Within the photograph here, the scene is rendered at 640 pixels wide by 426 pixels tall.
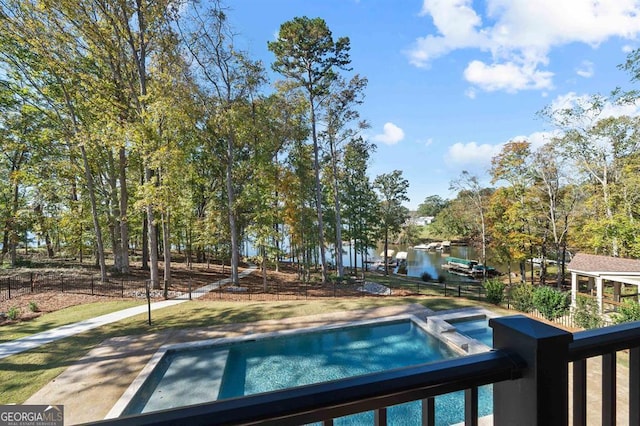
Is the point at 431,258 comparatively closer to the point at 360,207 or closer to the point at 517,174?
the point at 360,207

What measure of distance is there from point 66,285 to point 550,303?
18.3 meters

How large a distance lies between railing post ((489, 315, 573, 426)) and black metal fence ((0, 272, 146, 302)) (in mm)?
13426

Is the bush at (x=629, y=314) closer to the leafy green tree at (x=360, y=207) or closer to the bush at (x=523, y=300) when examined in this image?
the bush at (x=523, y=300)

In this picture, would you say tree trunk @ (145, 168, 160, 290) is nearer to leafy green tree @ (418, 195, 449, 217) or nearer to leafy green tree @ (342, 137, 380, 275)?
leafy green tree @ (342, 137, 380, 275)

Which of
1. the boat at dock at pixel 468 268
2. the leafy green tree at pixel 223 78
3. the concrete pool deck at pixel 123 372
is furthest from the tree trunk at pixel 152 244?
the boat at dock at pixel 468 268

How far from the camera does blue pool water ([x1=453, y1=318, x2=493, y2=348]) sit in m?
8.27

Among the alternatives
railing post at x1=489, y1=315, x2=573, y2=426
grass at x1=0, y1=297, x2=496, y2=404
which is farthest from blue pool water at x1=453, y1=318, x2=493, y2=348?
railing post at x1=489, y1=315, x2=573, y2=426

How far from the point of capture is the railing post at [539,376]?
0.85 m

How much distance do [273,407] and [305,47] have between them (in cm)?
1530

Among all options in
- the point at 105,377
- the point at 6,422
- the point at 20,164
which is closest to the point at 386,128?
the point at 105,377

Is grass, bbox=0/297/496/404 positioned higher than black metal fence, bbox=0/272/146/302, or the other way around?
black metal fence, bbox=0/272/146/302

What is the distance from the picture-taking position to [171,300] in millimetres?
11148

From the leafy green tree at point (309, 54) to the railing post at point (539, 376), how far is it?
595 inches

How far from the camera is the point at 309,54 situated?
13.8 metres
